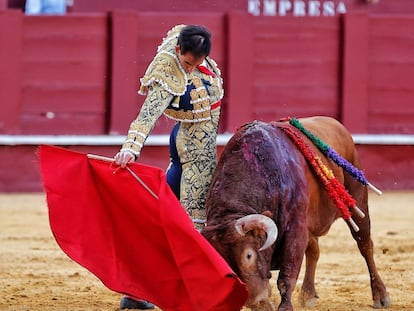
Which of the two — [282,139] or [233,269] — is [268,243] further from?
[282,139]

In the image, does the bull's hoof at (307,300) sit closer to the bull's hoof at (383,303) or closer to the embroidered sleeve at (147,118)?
the bull's hoof at (383,303)

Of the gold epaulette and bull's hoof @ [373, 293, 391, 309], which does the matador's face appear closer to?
the gold epaulette

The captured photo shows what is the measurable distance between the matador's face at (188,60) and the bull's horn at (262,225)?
62 cm

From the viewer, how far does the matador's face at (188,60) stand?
4289 mm

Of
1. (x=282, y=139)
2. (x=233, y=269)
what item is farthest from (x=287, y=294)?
(x=282, y=139)

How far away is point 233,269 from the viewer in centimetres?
407

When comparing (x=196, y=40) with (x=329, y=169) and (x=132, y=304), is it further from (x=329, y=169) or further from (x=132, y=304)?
(x=132, y=304)

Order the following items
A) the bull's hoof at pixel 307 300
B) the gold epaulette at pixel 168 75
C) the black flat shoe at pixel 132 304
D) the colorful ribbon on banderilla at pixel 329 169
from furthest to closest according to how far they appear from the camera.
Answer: the bull's hoof at pixel 307 300 → the black flat shoe at pixel 132 304 → the colorful ribbon on banderilla at pixel 329 169 → the gold epaulette at pixel 168 75

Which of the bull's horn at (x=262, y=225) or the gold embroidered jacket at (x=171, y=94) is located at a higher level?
the gold embroidered jacket at (x=171, y=94)

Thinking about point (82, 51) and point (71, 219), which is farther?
point (82, 51)

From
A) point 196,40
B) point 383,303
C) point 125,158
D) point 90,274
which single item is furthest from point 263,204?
point 90,274

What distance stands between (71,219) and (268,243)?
75 cm

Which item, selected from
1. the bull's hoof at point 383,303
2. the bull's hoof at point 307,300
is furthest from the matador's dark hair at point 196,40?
the bull's hoof at point 383,303

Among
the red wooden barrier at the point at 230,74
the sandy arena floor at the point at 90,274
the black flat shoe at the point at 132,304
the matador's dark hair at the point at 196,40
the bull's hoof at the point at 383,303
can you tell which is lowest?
the sandy arena floor at the point at 90,274
